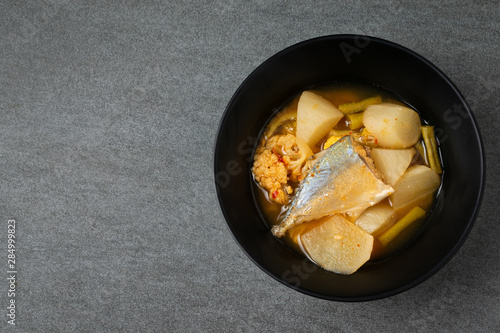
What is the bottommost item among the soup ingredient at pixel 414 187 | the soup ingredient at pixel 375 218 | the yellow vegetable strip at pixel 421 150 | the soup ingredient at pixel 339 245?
the soup ingredient at pixel 339 245

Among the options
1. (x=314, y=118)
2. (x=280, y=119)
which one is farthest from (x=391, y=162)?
(x=280, y=119)

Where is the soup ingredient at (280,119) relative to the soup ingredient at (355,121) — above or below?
above

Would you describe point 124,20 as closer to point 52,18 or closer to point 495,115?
point 52,18

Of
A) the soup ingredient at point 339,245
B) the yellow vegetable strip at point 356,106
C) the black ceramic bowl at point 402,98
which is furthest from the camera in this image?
the yellow vegetable strip at point 356,106

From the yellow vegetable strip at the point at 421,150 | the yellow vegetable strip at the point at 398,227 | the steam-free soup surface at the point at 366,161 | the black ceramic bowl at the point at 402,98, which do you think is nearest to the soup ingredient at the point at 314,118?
the steam-free soup surface at the point at 366,161

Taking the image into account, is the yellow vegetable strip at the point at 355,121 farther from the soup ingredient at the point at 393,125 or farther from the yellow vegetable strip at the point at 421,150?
the yellow vegetable strip at the point at 421,150

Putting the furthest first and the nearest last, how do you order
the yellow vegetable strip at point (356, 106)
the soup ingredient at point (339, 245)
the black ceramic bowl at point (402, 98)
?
the yellow vegetable strip at point (356, 106) → the soup ingredient at point (339, 245) → the black ceramic bowl at point (402, 98)
